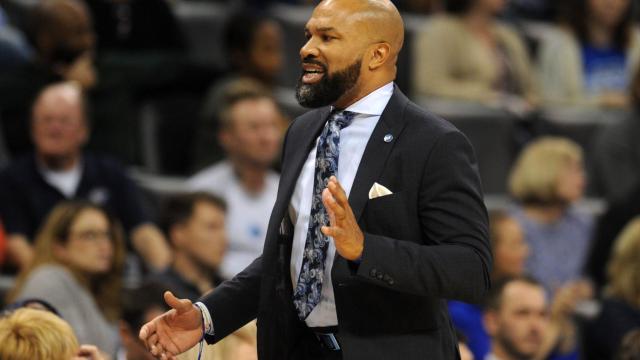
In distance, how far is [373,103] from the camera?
297cm

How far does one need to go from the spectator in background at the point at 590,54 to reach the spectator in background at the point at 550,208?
3.61 ft

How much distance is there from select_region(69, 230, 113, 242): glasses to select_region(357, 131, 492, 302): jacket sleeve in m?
Answer: 2.68

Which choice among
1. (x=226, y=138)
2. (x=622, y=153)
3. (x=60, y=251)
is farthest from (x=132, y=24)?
(x=622, y=153)

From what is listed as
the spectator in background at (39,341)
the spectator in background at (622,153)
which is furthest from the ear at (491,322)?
the spectator in background at (39,341)

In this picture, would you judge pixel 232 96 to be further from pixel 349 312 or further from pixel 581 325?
pixel 349 312

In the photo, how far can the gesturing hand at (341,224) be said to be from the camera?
8.68 ft

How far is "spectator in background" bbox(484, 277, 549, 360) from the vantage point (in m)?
5.55

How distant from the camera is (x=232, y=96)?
20.7ft

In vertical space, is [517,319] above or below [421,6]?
below

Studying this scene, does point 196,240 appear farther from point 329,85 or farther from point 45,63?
point 329,85

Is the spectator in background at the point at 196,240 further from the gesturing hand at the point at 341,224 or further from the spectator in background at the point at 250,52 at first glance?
the gesturing hand at the point at 341,224

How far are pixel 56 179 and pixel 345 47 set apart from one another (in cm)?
314

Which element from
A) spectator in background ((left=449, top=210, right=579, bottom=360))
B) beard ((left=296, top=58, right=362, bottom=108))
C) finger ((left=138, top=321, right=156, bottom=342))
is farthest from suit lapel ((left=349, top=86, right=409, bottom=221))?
spectator in background ((left=449, top=210, right=579, bottom=360))

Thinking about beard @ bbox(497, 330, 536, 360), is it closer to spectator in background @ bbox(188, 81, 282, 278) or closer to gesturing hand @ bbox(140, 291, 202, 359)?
spectator in background @ bbox(188, 81, 282, 278)
